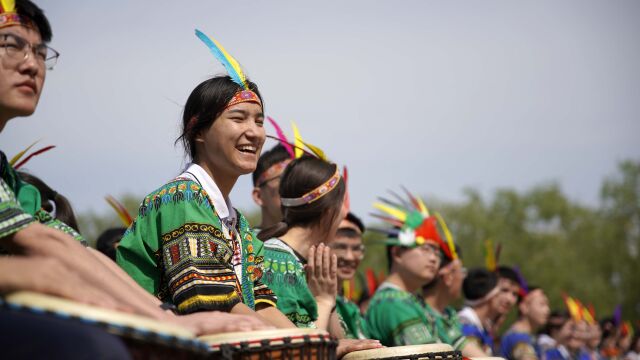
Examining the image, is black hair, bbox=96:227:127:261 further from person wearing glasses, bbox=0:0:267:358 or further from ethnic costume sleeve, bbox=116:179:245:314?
person wearing glasses, bbox=0:0:267:358

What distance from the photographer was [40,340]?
233 cm

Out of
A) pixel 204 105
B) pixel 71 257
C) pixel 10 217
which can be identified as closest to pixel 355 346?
pixel 204 105

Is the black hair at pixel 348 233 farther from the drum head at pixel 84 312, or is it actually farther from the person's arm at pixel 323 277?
the drum head at pixel 84 312

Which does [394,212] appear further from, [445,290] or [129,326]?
[129,326]

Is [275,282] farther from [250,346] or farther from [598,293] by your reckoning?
[598,293]

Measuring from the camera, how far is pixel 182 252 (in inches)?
154

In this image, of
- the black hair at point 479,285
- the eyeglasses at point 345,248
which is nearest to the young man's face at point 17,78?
the eyeglasses at point 345,248

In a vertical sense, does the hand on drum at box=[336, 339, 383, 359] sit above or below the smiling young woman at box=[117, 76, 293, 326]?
below

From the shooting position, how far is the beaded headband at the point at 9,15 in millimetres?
3480

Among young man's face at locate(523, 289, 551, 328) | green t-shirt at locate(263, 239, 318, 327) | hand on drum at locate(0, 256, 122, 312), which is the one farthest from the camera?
young man's face at locate(523, 289, 551, 328)

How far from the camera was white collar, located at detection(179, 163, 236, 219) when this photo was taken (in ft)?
14.1

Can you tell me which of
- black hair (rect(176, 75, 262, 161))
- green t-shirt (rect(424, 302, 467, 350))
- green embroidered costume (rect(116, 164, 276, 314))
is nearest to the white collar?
green embroidered costume (rect(116, 164, 276, 314))

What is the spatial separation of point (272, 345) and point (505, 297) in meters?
8.63

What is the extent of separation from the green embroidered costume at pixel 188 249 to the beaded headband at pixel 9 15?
97 cm
